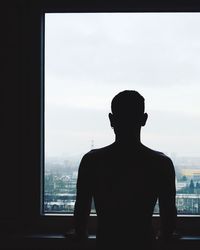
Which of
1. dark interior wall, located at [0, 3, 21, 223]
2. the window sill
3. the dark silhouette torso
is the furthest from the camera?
dark interior wall, located at [0, 3, 21, 223]

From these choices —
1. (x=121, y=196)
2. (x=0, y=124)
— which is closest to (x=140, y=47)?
(x=0, y=124)

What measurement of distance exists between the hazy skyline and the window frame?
0.05 metres

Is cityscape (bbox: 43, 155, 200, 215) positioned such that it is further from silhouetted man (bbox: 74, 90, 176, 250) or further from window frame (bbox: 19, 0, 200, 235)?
silhouetted man (bbox: 74, 90, 176, 250)

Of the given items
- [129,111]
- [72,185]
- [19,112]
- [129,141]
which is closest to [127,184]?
[129,141]

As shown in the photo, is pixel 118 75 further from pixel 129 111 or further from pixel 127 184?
pixel 127 184

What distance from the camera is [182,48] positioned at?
2.49 metres

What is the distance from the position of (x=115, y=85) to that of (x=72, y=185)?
606 mm

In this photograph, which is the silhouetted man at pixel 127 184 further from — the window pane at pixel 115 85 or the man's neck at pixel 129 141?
the window pane at pixel 115 85

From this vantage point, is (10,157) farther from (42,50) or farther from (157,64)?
(157,64)

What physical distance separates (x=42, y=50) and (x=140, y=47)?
0.55 meters

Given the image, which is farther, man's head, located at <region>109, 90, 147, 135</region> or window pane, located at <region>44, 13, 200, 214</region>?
window pane, located at <region>44, 13, 200, 214</region>

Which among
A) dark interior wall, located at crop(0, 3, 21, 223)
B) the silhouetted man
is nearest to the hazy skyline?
dark interior wall, located at crop(0, 3, 21, 223)

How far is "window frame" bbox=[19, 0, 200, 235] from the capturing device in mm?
2480

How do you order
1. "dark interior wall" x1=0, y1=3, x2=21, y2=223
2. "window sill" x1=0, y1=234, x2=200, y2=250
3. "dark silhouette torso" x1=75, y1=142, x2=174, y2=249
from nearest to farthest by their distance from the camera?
"dark silhouette torso" x1=75, y1=142, x2=174, y2=249 < "window sill" x1=0, y1=234, x2=200, y2=250 < "dark interior wall" x1=0, y1=3, x2=21, y2=223
